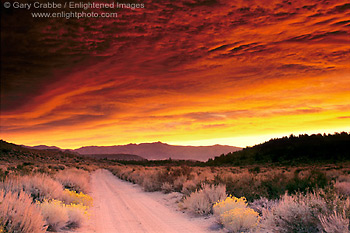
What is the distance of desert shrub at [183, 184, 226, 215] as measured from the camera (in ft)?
34.2

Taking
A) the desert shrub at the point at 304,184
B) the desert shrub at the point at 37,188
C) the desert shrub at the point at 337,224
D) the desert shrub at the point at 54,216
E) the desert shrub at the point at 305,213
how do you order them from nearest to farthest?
the desert shrub at the point at 337,224 → the desert shrub at the point at 305,213 → the desert shrub at the point at 54,216 → the desert shrub at the point at 37,188 → the desert shrub at the point at 304,184

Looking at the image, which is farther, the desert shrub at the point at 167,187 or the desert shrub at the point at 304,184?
the desert shrub at the point at 167,187

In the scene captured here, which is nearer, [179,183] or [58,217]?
[58,217]

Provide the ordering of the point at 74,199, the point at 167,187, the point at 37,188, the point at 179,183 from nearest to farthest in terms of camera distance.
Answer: the point at 37,188
the point at 74,199
the point at 179,183
the point at 167,187

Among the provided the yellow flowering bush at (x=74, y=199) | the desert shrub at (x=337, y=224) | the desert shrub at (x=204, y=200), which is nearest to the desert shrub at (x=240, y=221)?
the desert shrub at (x=204, y=200)

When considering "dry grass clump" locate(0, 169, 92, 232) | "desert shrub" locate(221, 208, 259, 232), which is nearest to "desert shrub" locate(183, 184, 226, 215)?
"desert shrub" locate(221, 208, 259, 232)

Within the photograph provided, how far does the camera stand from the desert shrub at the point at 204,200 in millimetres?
10422

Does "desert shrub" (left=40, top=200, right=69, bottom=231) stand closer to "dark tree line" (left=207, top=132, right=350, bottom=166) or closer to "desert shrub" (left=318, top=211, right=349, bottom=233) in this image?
"desert shrub" (left=318, top=211, right=349, bottom=233)

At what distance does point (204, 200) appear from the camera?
1070 cm

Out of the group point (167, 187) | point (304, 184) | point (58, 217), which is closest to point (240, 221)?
point (304, 184)

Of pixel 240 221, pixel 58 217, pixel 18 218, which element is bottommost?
pixel 240 221

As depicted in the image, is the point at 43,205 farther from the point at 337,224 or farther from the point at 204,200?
the point at 337,224

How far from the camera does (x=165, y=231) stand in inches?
328

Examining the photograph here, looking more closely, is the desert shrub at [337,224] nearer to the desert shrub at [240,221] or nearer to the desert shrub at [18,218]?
the desert shrub at [240,221]
